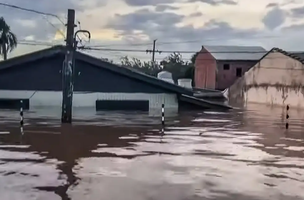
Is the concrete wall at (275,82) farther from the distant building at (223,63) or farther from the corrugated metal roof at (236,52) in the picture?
the corrugated metal roof at (236,52)

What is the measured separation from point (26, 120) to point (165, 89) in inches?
546

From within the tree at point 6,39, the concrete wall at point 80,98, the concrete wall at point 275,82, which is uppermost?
the tree at point 6,39

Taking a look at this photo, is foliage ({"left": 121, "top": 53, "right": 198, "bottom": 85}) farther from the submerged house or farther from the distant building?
the submerged house

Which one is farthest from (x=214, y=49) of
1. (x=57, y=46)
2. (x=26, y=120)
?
(x=26, y=120)

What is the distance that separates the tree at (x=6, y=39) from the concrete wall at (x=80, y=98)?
8.41 m

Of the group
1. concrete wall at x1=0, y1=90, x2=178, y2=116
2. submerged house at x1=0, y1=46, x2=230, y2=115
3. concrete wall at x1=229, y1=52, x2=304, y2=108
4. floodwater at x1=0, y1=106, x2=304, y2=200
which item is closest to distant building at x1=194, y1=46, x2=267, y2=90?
concrete wall at x1=229, y1=52, x2=304, y2=108

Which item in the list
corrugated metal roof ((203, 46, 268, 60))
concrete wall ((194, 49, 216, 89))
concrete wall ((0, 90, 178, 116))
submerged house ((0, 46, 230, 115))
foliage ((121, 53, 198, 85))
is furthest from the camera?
foliage ((121, 53, 198, 85))

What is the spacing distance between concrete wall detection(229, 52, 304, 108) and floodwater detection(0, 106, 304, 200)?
2301 cm

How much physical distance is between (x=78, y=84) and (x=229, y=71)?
3247cm

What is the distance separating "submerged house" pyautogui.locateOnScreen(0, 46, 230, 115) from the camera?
33469 millimetres

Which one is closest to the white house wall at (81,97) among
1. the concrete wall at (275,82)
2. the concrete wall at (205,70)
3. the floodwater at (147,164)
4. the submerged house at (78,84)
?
the submerged house at (78,84)

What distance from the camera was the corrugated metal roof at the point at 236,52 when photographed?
62.9m

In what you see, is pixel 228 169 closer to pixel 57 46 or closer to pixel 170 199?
pixel 170 199

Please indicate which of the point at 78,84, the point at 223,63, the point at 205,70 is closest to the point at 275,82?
the point at 223,63
